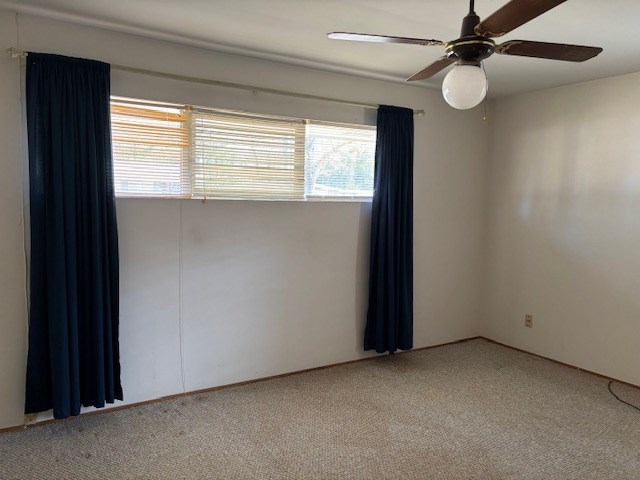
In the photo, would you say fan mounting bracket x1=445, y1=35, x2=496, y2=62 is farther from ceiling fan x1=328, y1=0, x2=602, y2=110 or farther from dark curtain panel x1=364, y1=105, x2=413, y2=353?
dark curtain panel x1=364, y1=105, x2=413, y2=353

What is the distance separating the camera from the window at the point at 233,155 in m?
2.78

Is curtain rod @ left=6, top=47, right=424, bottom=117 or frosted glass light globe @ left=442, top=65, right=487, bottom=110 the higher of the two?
curtain rod @ left=6, top=47, right=424, bottom=117

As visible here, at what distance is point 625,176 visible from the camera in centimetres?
337

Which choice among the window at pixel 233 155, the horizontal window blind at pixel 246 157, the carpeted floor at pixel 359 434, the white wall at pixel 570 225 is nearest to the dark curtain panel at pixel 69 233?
the window at pixel 233 155

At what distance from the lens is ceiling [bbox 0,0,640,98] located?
7.43 ft

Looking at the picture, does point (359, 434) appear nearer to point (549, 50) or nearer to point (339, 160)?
point (339, 160)

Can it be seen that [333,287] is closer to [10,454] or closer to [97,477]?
[97,477]

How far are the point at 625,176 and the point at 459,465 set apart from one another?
262 cm

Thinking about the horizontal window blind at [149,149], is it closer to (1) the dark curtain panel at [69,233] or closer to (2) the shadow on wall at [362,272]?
(1) the dark curtain panel at [69,233]

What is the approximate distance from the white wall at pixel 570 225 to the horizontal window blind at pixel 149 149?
10.1 feet

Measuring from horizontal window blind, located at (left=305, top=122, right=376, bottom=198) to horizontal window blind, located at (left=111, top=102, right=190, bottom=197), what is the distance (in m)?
0.98

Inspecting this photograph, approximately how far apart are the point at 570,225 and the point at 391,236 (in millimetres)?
1590

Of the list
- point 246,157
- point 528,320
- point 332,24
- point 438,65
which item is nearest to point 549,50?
point 438,65

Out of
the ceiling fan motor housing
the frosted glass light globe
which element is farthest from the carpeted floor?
the ceiling fan motor housing
